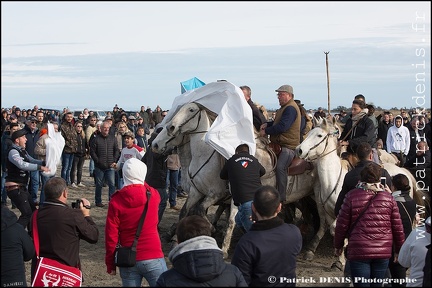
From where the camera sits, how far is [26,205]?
9508 mm

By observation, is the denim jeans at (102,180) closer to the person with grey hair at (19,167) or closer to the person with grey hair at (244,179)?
the person with grey hair at (19,167)

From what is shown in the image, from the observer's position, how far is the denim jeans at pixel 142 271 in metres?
5.96

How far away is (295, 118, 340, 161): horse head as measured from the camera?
31.2ft

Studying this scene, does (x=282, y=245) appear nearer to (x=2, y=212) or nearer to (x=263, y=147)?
(x=2, y=212)

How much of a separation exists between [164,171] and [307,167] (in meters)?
2.91

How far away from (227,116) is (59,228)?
4755mm

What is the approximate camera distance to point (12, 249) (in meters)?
5.54

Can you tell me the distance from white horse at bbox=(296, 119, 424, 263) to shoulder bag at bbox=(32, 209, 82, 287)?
4546mm

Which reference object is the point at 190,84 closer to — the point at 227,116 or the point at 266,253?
the point at 227,116

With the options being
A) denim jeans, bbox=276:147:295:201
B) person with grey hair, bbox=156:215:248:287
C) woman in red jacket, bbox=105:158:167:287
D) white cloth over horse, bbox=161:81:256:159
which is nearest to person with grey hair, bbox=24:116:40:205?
white cloth over horse, bbox=161:81:256:159

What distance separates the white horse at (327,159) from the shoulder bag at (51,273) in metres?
4.55

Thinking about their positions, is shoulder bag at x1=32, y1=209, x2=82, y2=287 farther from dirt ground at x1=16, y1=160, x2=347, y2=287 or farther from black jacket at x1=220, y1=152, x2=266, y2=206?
black jacket at x1=220, y1=152, x2=266, y2=206

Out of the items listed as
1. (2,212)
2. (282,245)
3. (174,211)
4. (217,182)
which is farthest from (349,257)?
(174,211)

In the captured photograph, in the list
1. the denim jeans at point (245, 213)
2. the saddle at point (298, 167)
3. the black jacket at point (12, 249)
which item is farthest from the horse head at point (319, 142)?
the black jacket at point (12, 249)
